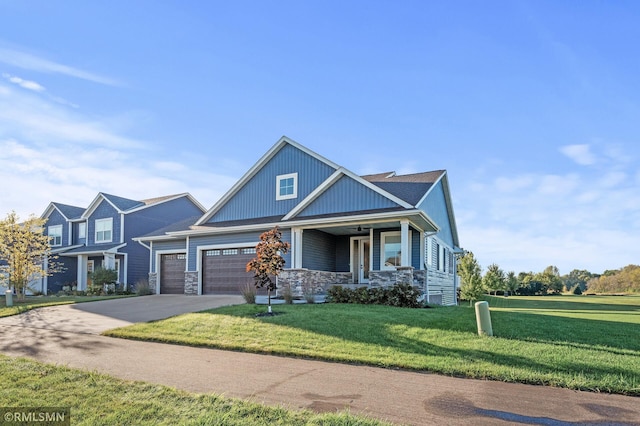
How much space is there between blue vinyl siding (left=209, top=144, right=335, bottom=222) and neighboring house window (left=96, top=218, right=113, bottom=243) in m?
11.5

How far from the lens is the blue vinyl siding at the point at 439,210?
63.1 ft

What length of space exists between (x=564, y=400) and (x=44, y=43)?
1325 cm

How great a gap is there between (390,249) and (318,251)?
10.4ft

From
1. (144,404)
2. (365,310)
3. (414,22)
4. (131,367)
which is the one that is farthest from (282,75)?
(144,404)

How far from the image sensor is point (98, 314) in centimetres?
1362

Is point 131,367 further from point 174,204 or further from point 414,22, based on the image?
point 174,204

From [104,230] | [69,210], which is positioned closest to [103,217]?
[104,230]

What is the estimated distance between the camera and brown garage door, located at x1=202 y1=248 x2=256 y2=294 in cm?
1842

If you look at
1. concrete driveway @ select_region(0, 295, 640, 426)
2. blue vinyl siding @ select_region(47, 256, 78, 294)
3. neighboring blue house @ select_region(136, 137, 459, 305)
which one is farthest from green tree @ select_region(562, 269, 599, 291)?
concrete driveway @ select_region(0, 295, 640, 426)

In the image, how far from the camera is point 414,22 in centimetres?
1230

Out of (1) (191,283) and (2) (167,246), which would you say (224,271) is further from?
(2) (167,246)

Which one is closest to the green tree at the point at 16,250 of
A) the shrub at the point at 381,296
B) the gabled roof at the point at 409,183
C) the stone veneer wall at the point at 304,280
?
the stone veneer wall at the point at 304,280

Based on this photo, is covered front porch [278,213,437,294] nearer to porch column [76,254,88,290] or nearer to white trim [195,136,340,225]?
white trim [195,136,340,225]

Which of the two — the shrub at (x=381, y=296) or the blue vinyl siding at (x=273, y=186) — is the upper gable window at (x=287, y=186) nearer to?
the blue vinyl siding at (x=273, y=186)
